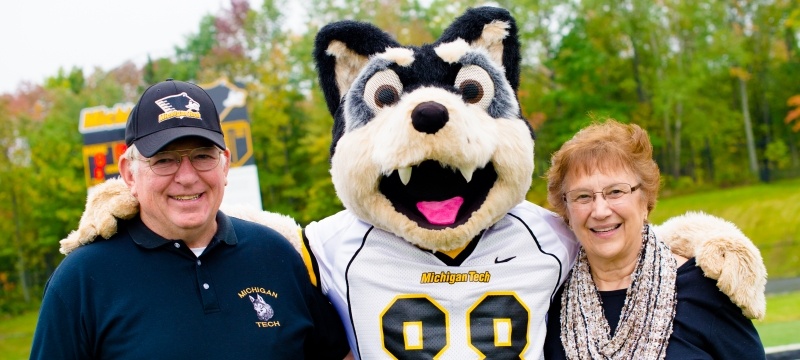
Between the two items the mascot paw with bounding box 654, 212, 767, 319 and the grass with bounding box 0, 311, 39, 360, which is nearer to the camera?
the mascot paw with bounding box 654, 212, 767, 319

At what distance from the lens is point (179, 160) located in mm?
2605

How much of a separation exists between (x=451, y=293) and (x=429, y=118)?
79 cm

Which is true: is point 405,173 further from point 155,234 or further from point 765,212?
point 765,212

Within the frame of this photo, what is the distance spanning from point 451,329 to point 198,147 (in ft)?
4.19

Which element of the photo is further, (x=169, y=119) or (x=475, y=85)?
(x=475, y=85)

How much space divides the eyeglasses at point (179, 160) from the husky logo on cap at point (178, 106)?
0.41 ft

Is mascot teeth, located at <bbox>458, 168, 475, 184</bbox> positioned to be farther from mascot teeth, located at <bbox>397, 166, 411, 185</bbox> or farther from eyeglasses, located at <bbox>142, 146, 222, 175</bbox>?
eyeglasses, located at <bbox>142, 146, 222, 175</bbox>

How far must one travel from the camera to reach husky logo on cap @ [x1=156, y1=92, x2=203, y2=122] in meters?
2.57

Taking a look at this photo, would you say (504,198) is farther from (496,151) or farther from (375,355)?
(375,355)

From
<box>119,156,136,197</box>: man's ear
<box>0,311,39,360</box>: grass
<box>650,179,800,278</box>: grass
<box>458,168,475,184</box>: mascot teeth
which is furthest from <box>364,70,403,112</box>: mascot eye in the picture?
<box>650,179,800,278</box>: grass

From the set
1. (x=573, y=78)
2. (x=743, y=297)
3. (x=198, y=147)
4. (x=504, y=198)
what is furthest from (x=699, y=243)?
(x=573, y=78)

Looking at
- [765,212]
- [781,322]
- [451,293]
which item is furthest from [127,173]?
[765,212]

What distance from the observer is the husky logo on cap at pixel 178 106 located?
101 inches

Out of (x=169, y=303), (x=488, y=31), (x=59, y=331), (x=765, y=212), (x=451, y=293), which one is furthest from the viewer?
(x=765, y=212)
